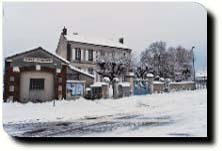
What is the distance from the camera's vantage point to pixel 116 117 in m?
1.81

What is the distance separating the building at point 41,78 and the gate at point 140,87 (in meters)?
0.21

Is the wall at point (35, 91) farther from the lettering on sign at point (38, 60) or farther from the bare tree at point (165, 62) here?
the bare tree at point (165, 62)

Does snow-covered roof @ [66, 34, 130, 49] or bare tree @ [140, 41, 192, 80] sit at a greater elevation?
snow-covered roof @ [66, 34, 130, 49]

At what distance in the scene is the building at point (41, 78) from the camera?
1.76 m

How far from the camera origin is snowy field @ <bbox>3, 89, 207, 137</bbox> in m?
1.76

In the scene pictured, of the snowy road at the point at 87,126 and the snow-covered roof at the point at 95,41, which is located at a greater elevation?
the snow-covered roof at the point at 95,41

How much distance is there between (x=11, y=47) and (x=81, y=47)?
328mm

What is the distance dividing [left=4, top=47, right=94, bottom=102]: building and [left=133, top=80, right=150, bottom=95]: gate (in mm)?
212

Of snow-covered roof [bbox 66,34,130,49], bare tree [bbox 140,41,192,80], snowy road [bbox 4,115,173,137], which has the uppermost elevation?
snow-covered roof [bbox 66,34,130,49]

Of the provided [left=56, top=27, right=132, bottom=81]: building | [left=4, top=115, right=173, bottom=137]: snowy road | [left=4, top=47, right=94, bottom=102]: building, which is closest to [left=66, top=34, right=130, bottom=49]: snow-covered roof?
[left=56, top=27, right=132, bottom=81]: building

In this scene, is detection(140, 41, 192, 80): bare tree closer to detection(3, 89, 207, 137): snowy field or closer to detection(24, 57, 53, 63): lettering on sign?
detection(3, 89, 207, 137): snowy field

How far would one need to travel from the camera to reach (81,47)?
5.90ft

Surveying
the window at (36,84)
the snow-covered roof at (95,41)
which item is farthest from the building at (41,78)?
the snow-covered roof at (95,41)

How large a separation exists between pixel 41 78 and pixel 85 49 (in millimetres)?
250
